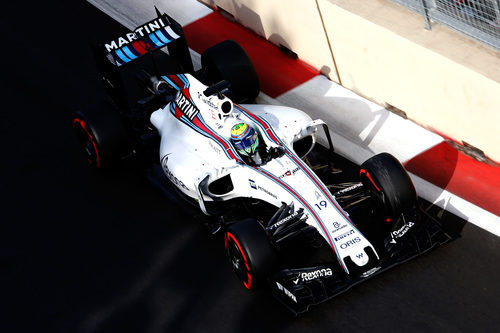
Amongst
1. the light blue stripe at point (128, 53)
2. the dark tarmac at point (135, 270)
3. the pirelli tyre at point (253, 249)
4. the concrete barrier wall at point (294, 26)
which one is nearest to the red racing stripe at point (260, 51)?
the concrete barrier wall at point (294, 26)

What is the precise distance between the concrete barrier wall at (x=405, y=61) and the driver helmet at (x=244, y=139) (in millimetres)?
2274

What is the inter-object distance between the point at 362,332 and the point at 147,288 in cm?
240

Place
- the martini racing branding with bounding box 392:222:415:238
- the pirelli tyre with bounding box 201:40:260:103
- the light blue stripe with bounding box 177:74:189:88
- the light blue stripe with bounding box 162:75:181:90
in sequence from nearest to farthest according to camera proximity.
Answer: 1. the martini racing branding with bounding box 392:222:415:238
2. the light blue stripe with bounding box 177:74:189:88
3. the light blue stripe with bounding box 162:75:181:90
4. the pirelli tyre with bounding box 201:40:260:103

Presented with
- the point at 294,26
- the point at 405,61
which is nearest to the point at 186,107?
the point at 294,26

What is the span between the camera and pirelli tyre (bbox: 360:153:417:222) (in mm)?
8109

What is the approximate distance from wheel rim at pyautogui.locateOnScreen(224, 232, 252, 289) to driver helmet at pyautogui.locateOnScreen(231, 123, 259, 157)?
1.02 metres

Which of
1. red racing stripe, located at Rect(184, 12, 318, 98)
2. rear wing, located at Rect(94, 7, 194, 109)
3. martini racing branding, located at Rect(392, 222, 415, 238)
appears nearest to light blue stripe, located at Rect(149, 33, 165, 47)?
rear wing, located at Rect(94, 7, 194, 109)

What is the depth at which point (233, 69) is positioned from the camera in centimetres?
1023

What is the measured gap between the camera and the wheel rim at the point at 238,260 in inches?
310

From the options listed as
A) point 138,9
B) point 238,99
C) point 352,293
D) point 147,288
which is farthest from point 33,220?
point 138,9

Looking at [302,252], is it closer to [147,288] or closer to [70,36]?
[147,288]

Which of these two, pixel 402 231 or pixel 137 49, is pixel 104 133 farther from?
pixel 402 231

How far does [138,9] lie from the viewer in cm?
1313

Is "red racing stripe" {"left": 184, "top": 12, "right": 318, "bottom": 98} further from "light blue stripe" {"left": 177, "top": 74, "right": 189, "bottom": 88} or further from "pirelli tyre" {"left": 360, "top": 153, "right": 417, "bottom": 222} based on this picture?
"pirelli tyre" {"left": 360, "top": 153, "right": 417, "bottom": 222}
